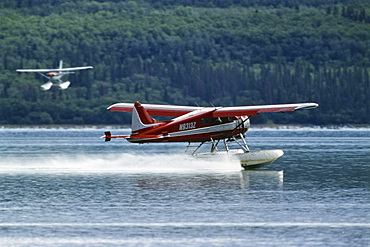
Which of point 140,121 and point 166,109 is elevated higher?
point 166,109

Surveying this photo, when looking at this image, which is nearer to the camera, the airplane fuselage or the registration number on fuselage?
the airplane fuselage

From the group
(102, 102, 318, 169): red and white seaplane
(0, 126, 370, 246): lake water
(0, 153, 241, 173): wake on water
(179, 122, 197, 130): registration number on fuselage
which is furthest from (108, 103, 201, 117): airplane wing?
(179, 122, 197, 130): registration number on fuselage

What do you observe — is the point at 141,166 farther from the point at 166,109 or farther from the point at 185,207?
the point at 185,207

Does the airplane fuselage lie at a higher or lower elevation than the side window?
lower

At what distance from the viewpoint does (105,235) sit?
15875mm

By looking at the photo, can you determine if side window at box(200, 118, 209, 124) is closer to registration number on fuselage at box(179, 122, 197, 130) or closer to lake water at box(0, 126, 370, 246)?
registration number on fuselage at box(179, 122, 197, 130)

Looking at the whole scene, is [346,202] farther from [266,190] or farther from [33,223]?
[33,223]

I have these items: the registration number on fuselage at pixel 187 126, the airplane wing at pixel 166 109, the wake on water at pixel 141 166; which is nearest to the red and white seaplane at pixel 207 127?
the registration number on fuselage at pixel 187 126

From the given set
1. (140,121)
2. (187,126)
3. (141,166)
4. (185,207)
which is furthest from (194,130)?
(185,207)

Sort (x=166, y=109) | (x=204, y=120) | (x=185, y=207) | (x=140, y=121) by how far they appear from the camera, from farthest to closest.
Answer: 1. (x=166, y=109)
2. (x=204, y=120)
3. (x=140, y=121)
4. (x=185, y=207)

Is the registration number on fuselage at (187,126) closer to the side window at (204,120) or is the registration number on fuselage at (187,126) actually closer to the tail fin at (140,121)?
the side window at (204,120)

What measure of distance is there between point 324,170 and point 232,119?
237 inches

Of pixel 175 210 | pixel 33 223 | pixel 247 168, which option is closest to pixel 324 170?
pixel 247 168

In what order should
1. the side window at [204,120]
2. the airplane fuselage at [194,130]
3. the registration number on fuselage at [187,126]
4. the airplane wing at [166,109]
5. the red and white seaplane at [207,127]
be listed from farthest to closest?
the airplane wing at [166,109] → the side window at [204,120] → the registration number on fuselage at [187,126] → the red and white seaplane at [207,127] → the airplane fuselage at [194,130]
